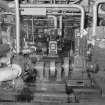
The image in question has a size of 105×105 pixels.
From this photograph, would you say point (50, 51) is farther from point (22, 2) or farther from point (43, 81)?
point (43, 81)

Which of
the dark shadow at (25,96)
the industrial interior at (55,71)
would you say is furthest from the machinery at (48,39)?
the dark shadow at (25,96)

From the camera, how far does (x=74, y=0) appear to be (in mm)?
4855

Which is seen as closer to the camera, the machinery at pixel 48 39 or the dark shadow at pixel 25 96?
the dark shadow at pixel 25 96

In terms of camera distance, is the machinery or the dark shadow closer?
the dark shadow

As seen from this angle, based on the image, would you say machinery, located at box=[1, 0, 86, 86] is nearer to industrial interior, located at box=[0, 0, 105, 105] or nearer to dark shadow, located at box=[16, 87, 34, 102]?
industrial interior, located at box=[0, 0, 105, 105]

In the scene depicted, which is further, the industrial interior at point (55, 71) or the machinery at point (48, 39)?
the machinery at point (48, 39)

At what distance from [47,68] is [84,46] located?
156 centimetres

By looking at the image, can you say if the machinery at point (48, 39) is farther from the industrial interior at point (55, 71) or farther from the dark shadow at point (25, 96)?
the dark shadow at point (25, 96)

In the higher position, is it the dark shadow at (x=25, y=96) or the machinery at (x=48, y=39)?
the machinery at (x=48, y=39)

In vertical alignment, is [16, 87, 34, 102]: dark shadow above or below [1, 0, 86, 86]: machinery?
below

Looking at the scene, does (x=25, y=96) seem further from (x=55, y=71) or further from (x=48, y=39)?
(x=48, y=39)

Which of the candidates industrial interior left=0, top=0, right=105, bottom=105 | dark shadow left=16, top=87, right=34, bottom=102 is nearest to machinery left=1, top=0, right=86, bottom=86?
industrial interior left=0, top=0, right=105, bottom=105

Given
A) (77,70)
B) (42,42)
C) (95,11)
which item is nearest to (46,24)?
(42,42)

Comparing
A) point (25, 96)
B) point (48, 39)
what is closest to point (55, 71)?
point (25, 96)
